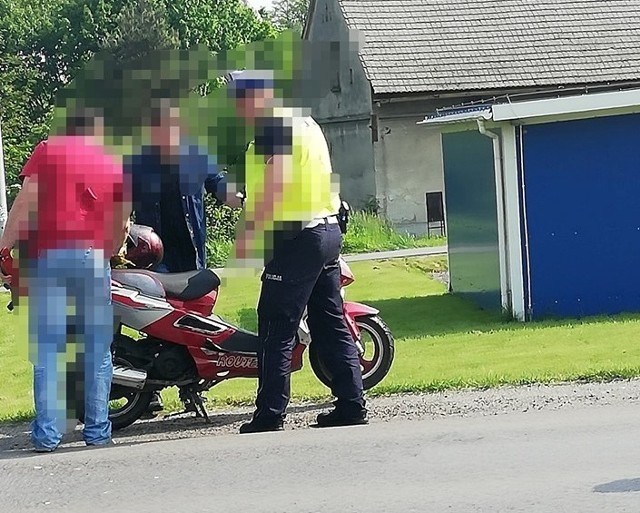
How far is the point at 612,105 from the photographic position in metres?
12.0

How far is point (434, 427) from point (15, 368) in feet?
17.0

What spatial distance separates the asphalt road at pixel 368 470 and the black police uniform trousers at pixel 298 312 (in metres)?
0.27

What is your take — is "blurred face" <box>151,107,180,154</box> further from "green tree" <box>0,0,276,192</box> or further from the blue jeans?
"green tree" <box>0,0,276,192</box>

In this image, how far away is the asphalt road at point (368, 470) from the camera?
18.3 ft

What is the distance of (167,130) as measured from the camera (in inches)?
307

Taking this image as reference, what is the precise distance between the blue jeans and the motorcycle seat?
0.51 metres

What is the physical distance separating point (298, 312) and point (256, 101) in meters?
1.32

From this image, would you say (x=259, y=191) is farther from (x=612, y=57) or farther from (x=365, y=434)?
(x=612, y=57)

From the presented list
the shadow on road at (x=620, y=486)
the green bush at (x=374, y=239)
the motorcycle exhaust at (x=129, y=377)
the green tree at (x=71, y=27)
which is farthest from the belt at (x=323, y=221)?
the green tree at (x=71, y=27)

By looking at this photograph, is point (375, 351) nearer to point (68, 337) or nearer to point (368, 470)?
point (368, 470)

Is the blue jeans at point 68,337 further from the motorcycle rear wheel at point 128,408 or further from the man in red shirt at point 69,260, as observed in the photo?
the motorcycle rear wheel at point 128,408

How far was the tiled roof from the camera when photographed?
30703 mm

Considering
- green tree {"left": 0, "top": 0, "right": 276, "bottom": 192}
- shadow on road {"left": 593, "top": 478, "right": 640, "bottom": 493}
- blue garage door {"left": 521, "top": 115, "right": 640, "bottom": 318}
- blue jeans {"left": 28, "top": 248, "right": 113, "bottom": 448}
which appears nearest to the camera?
shadow on road {"left": 593, "top": 478, "right": 640, "bottom": 493}

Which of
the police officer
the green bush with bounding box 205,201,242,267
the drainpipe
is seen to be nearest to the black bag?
the police officer
